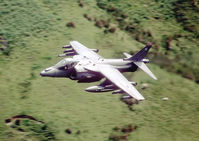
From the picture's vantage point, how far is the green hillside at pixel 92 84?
27469mm

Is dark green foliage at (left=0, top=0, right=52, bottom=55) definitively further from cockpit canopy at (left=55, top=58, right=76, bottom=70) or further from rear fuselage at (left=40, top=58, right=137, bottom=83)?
cockpit canopy at (left=55, top=58, right=76, bottom=70)

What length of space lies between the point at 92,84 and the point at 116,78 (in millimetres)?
4947

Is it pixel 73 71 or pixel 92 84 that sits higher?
pixel 73 71

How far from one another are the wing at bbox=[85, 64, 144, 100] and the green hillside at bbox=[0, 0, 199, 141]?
12.2 feet

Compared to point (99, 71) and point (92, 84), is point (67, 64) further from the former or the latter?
point (92, 84)

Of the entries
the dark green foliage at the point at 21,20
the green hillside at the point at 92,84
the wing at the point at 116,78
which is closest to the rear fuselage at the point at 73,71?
the wing at the point at 116,78

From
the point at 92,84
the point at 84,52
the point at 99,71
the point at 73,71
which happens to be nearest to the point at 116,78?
the point at 99,71

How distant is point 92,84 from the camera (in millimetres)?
30734

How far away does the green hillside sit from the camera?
1081 inches

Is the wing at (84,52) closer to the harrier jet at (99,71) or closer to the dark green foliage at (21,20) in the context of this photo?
the harrier jet at (99,71)

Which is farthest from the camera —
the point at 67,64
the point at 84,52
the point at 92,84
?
the point at 84,52

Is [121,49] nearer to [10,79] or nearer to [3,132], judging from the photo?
[10,79]

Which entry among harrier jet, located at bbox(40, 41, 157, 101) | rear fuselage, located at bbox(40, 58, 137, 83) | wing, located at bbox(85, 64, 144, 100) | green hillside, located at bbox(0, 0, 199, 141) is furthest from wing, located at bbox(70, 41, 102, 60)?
green hillside, located at bbox(0, 0, 199, 141)

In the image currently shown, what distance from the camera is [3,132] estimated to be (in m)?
26.7
